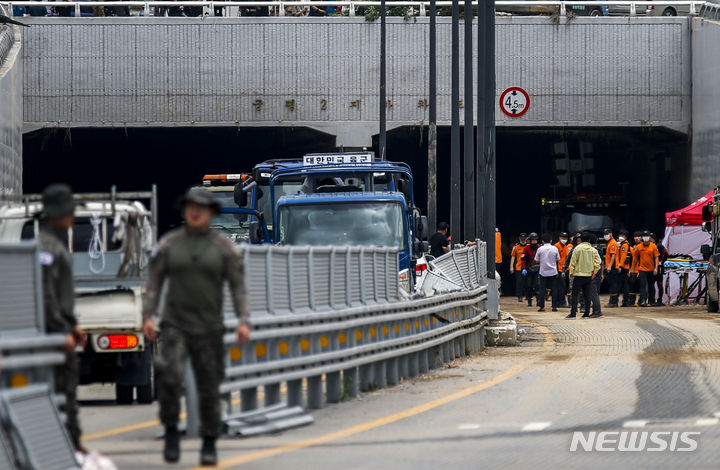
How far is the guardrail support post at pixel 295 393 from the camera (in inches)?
477

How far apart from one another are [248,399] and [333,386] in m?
2.10

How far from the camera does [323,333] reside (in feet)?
42.2

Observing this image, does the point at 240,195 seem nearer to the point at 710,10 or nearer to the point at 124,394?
the point at 124,394

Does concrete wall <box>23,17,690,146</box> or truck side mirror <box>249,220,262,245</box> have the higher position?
concrete wall <box>23,17,690,146</box>

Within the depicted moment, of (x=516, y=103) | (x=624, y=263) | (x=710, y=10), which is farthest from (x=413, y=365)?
(x=710, y=10)

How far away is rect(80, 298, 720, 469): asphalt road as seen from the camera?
9586mm

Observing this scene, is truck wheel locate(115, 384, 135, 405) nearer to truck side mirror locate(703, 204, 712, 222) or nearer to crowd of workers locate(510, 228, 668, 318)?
Answer: crowd of workers locate(510, 228, 668, 318)

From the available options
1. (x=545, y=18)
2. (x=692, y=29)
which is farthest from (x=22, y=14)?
(x=692, y=29)

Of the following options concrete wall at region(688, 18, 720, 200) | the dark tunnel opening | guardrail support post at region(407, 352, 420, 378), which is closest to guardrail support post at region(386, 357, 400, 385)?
guardrail support post at region(407, 352, 420, 378)

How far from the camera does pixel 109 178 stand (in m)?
54.2

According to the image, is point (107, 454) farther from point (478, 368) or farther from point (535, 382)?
point (478, 368)

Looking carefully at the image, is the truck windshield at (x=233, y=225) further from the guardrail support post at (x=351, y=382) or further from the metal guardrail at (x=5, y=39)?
the guardrail support post at (x=351, y=382)

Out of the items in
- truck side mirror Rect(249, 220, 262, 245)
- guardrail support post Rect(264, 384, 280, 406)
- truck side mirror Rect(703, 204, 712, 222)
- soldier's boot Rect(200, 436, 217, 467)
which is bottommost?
guardrail support post Rect(264, 384, 280, 406)

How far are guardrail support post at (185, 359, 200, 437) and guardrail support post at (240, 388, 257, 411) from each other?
1058mm
